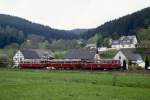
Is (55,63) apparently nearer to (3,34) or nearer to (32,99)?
(32,99)

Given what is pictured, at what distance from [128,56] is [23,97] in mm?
71858

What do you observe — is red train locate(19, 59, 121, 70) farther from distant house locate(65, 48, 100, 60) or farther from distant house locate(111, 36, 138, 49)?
distant house locate(111, 36, 138, 49)

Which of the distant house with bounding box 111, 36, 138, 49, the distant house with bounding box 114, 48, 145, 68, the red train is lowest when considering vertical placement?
the red train

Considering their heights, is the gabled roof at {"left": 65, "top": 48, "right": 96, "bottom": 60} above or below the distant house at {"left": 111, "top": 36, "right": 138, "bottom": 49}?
below

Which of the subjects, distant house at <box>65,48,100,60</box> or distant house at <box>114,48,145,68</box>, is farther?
distant house at <box>65,48,100,60</box>

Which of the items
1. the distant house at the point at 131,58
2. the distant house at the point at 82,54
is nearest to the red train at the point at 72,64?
the distant house at the point at 82,54

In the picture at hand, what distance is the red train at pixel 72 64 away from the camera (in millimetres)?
71062

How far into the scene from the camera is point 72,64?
244 feet

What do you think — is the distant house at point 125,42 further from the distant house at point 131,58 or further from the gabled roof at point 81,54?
the gabled roof at point 81,54

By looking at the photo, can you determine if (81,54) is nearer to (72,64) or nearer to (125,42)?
(72,64)

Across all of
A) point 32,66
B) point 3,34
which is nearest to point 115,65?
point 32,66

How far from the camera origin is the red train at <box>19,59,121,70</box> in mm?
71062

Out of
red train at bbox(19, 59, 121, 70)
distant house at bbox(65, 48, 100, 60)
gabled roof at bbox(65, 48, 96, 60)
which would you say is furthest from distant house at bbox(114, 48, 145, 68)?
red train at bbox(19, 59, 121, 70)

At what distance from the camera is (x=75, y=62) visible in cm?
7469
